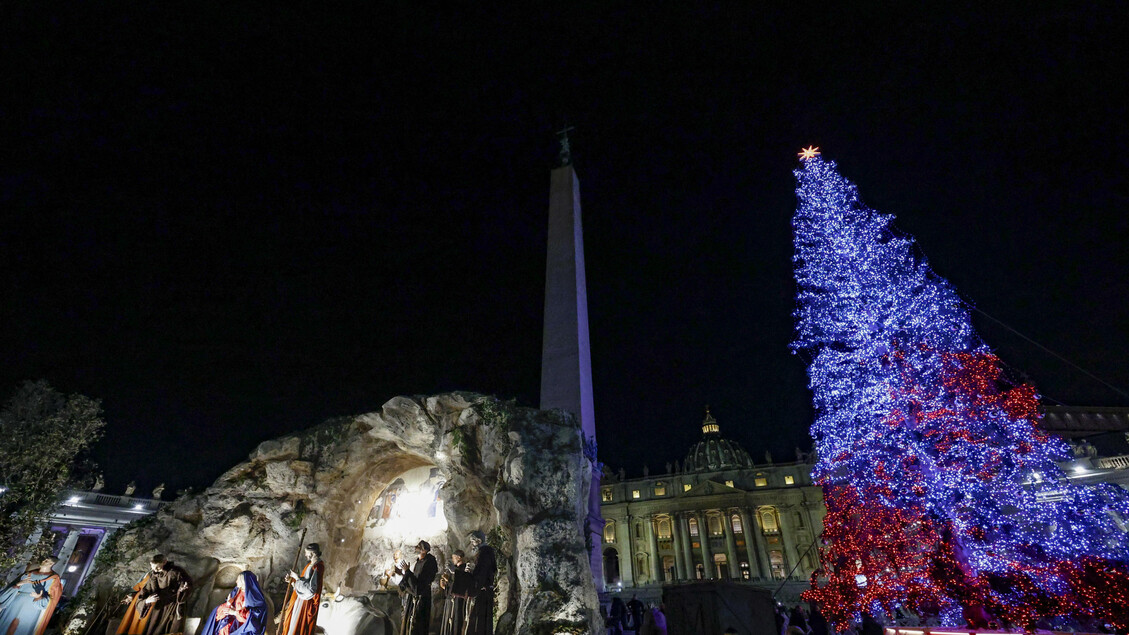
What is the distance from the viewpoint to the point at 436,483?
44.1 ft

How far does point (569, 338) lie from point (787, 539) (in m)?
56.0

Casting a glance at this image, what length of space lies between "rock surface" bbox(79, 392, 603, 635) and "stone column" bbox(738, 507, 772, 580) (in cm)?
5500

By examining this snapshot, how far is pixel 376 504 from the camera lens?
13781 millimetres

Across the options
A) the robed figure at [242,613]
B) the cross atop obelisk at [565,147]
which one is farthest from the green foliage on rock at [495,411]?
the cross atop obelisk at [565,147]

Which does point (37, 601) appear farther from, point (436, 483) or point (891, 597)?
point (891, 597)

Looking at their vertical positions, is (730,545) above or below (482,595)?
above

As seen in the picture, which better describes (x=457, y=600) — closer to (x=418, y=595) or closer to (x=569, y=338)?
(x=418, y=595)

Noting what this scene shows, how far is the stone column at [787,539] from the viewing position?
56453 millimetres

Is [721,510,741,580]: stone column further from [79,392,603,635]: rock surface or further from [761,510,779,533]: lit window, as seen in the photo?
[79,392,603,635]: rock surface

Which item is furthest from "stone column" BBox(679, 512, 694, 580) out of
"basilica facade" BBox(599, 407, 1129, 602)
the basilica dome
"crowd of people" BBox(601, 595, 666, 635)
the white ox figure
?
the white ox figure

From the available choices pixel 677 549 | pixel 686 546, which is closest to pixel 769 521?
pixel 686 546

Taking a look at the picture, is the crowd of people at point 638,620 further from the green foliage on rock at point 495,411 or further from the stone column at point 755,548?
the stone column at point 755,548

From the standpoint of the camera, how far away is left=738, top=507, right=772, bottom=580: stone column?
56.3 m

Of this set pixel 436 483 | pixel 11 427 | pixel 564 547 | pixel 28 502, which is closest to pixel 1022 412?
pixel 564 547
